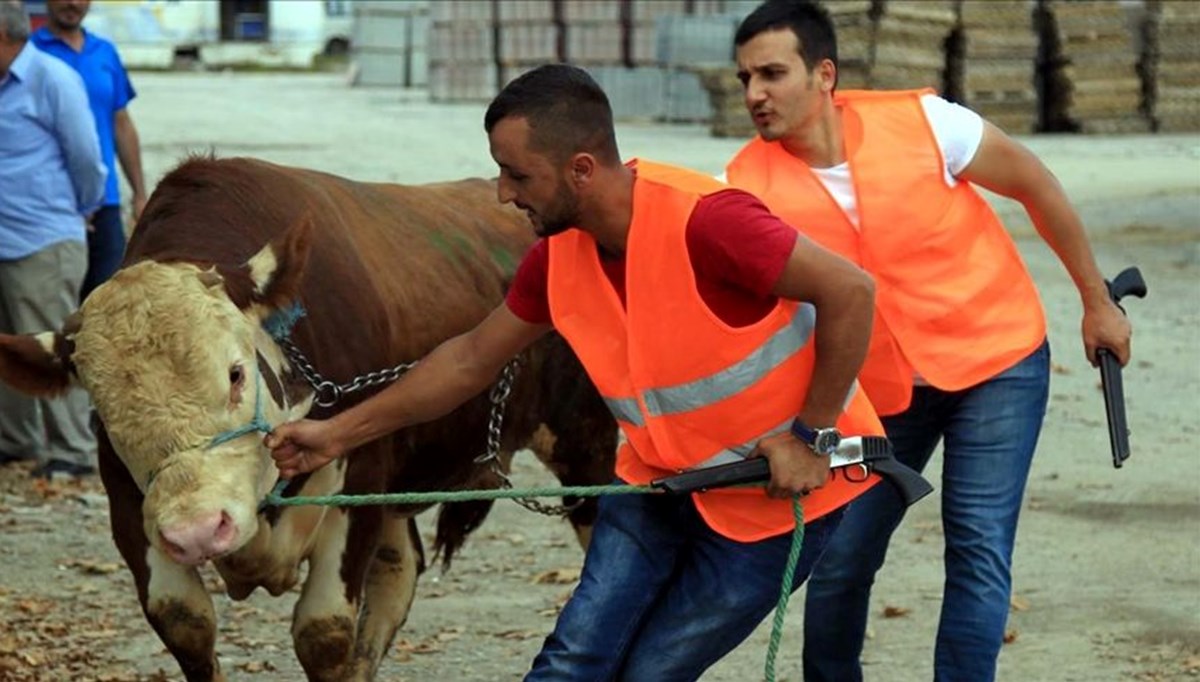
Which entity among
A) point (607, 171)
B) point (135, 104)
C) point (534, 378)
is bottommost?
point (135, 104)

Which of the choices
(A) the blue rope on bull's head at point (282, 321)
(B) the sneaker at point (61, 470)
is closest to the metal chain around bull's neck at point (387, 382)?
(A) the blue rope on bull's head at point (282, 321)

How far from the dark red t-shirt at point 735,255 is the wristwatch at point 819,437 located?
25 cm

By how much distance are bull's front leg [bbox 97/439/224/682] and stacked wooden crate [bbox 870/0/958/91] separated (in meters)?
21.0

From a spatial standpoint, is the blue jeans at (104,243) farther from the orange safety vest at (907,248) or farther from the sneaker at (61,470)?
the orange safety vest at (907,248)

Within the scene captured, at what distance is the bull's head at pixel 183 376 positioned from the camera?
16.8ft

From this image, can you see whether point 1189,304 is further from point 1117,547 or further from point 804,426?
point 804,426

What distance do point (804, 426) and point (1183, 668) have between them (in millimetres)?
2950

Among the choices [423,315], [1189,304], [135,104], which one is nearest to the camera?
[423,315]

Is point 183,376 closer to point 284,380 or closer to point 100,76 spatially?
point 284,380

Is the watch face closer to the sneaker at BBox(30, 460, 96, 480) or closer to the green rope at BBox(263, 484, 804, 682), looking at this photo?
the green rope at BBox(263, 484, 804, 682)

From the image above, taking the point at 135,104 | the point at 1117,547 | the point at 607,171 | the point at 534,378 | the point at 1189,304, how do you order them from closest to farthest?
the point at 607,171
the point at 534,378
the point at 1117,547
the point at 1189,304
the point at 135,104

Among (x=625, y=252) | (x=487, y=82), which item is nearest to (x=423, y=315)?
(x=625, y=252)

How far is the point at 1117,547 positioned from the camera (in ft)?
28.9

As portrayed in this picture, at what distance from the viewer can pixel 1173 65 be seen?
2788 centimetres
